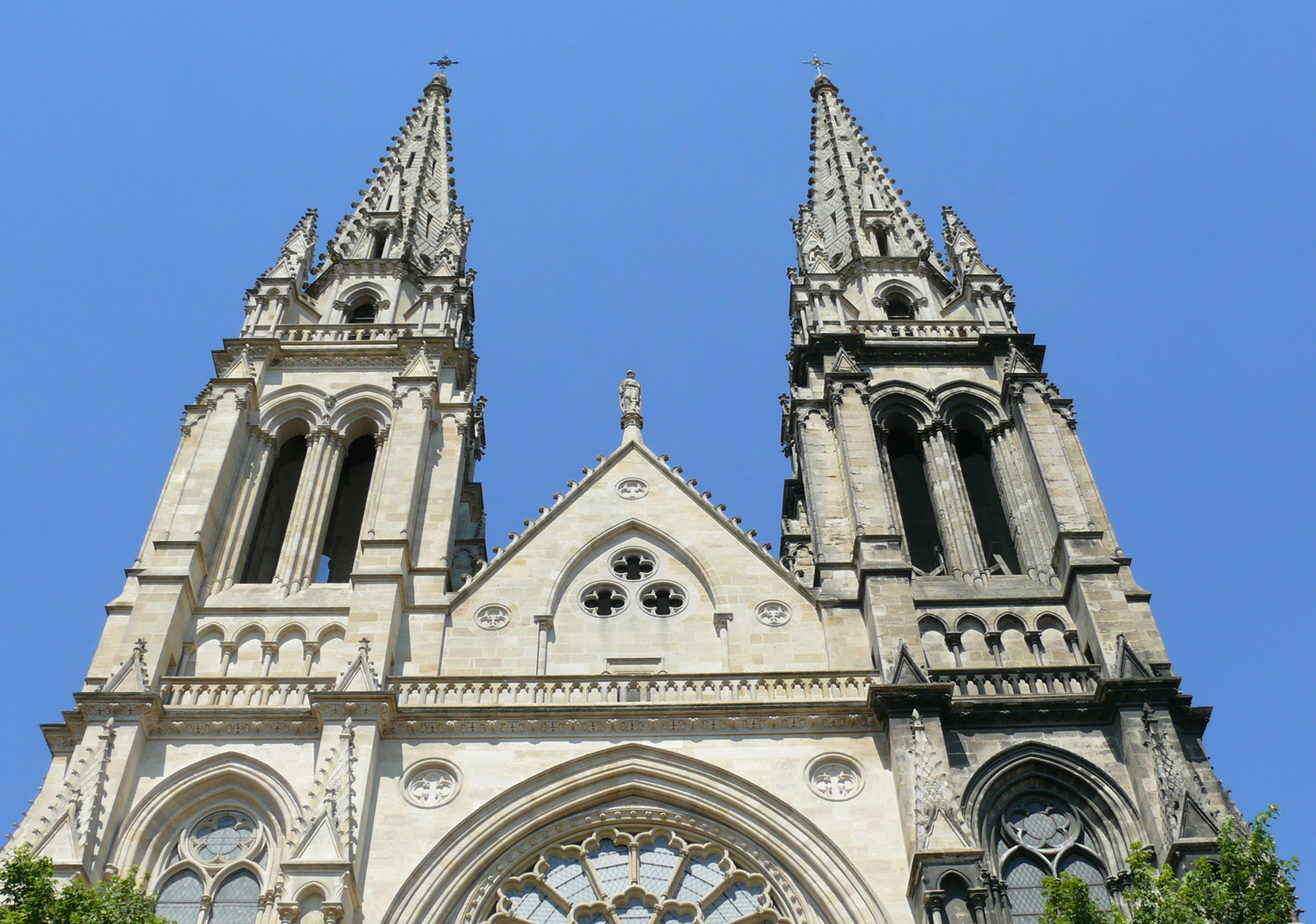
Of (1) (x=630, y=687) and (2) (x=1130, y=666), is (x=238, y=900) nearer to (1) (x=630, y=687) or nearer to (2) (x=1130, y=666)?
(1) (x=630, y=687)

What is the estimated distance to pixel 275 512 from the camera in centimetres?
2794

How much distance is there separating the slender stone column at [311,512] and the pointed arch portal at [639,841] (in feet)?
22.6

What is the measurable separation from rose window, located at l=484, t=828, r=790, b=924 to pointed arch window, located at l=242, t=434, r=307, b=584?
28.8 feet

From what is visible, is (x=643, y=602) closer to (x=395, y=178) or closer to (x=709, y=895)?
(x=709, y=895)

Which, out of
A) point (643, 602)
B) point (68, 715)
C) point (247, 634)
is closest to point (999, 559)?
point (643, 602)

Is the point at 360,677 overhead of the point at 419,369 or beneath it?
beneath

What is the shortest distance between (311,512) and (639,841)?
9.86 m

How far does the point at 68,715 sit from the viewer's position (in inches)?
804

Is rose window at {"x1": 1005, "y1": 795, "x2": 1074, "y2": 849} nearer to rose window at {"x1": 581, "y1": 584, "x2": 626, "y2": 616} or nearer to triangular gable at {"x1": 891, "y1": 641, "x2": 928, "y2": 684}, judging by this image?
triangular gable at {"x1": 891, "y1": 641, "x2": 928, "y2": 684}

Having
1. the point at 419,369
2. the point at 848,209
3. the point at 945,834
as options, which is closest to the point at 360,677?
the point at 419,369

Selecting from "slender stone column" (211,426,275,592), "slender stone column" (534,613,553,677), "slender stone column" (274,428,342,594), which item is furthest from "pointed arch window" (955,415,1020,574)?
"slender stone column" (211,426,275,592)

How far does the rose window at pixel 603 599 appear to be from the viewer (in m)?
23.8

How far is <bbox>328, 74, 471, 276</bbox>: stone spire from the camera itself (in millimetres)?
33344

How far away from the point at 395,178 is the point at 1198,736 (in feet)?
81.9
